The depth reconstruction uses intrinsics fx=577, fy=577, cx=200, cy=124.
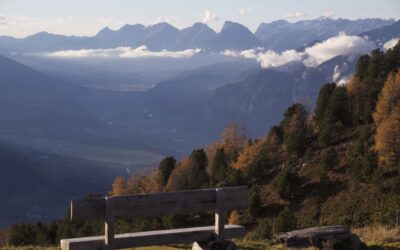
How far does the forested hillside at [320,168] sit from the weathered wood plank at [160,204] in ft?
59.6

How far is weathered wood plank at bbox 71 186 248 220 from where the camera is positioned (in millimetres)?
9781

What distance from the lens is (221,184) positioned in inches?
2073

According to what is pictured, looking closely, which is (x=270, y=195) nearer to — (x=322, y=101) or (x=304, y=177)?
(x=304, y=177)

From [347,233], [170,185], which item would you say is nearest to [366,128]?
[170,185]

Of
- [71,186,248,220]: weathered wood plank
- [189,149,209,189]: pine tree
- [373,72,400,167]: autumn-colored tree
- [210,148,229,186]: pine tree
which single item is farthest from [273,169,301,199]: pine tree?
[71,186,248,220]: weathered wood plank

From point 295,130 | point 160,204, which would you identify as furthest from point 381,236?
point 295,130

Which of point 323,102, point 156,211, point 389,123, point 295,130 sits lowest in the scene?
point 156,211

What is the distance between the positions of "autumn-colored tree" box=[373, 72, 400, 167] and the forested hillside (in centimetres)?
7

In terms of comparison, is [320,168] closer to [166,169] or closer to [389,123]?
[389,123]

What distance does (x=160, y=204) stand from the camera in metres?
10.2

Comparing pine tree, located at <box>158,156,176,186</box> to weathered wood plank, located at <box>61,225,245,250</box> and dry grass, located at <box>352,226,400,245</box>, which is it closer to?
dry grass, located at <box>352,226,400,245</box>

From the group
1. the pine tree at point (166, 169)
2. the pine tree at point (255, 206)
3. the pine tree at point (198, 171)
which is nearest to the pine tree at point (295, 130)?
the pine tree at point (198, 171)

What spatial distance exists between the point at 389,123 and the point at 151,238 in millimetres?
37366

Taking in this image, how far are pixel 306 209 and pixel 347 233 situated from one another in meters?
28.3
